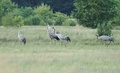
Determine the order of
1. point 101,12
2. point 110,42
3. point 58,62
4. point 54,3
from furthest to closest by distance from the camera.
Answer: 1. point 54,3
2. point 101,12
3. point 110,42
4. point 58,62

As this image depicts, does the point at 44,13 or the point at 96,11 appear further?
the point at 44,13

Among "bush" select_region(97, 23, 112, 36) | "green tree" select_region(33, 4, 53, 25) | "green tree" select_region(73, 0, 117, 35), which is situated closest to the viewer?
"bush" select_region(97, 23, 112, 36)

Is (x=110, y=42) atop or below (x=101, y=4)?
below

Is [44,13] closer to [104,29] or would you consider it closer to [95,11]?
[95,11]

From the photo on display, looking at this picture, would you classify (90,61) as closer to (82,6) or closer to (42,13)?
(82,6)

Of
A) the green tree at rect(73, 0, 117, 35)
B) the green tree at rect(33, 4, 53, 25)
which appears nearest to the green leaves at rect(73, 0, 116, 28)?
the green tree at rect(73, 0, 117, 35)

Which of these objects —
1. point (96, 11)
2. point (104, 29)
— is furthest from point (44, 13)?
point (104, 29)

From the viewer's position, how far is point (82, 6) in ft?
131

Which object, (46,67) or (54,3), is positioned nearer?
(46,67)

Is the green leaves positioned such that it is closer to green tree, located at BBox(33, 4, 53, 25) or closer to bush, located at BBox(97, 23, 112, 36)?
bush, located at BBox(97, 23, 112, 36)

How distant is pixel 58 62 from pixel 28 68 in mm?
2517

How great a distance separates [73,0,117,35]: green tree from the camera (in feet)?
129

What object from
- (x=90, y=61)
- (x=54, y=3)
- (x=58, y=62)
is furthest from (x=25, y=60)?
(x=54, y=3)

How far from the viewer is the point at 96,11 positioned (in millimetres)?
39375
